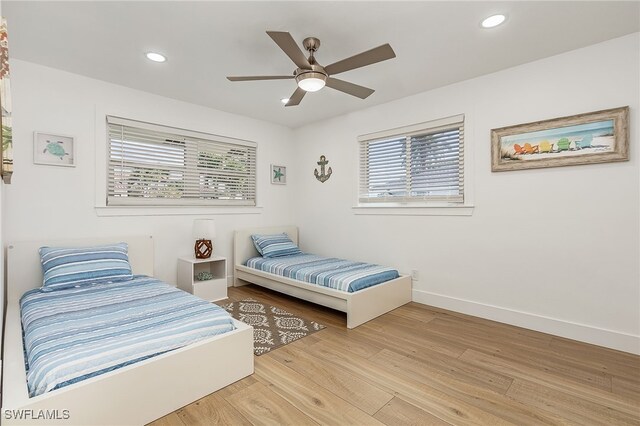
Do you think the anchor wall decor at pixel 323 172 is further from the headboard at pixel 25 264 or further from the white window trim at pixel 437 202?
the headboard at pixel 25 264

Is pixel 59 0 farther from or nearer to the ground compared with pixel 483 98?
farther from the ground

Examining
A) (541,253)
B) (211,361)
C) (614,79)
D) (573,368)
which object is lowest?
(573,368)

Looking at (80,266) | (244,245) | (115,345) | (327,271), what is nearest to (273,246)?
(244,245)

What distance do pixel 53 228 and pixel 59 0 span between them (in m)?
2.01

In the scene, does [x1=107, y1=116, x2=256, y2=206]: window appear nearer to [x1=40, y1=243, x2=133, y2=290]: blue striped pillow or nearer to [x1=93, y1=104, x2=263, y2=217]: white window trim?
[x1=93, y1=104, x2=263, y2=217]: white window trim

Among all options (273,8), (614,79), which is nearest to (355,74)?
(273,8)

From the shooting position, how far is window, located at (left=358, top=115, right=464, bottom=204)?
340cm

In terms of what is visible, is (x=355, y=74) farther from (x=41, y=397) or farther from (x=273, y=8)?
(x=41, y=397)

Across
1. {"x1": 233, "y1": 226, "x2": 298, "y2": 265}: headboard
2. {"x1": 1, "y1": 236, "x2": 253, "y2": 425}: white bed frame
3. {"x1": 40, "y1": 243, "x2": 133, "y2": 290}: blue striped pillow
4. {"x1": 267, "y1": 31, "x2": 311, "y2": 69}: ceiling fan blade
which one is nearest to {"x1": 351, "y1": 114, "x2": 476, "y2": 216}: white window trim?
{"x1": 233, "y1": 226, "x2": 298, "y2": 265}: headboard

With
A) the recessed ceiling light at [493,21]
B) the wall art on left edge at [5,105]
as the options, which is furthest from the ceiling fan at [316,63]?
the wall art on left edge at [5,105]

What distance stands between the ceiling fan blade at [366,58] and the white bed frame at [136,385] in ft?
6.35

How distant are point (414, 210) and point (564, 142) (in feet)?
4.99

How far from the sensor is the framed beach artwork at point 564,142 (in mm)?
2424

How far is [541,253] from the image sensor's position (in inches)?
110
